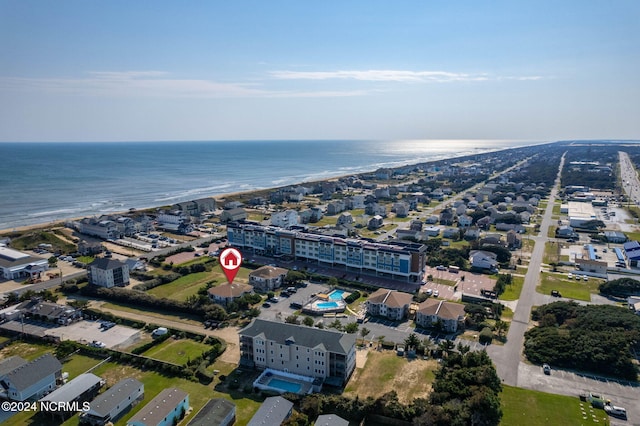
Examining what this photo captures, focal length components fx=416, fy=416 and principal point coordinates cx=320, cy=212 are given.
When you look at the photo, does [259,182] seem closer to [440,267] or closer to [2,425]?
[440,267]

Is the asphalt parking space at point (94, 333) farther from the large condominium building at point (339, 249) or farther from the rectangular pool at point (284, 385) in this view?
the large condominium building at point (339, 249)

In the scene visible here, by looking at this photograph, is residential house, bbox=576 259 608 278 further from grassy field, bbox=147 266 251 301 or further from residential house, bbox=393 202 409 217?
grassy field, bbox=147 266 251 301

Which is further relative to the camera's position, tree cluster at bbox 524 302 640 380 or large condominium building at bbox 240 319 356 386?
tree cluster at bbox 524 302 640 380

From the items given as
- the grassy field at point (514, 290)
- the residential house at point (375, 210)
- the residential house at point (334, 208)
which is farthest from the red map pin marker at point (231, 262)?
the residential house at point (375, 210)

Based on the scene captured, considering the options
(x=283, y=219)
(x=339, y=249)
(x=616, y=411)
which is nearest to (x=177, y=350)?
(x=339, y=249)

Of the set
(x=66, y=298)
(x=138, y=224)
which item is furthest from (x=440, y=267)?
(x=138, y=224)

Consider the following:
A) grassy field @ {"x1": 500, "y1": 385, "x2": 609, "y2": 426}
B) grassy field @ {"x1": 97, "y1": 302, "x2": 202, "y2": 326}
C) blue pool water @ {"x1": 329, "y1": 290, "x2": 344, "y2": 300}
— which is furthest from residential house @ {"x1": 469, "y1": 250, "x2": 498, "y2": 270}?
grassy field @ {"x1": 97, "y1": 302, "x2": 202, "y2": 326}
